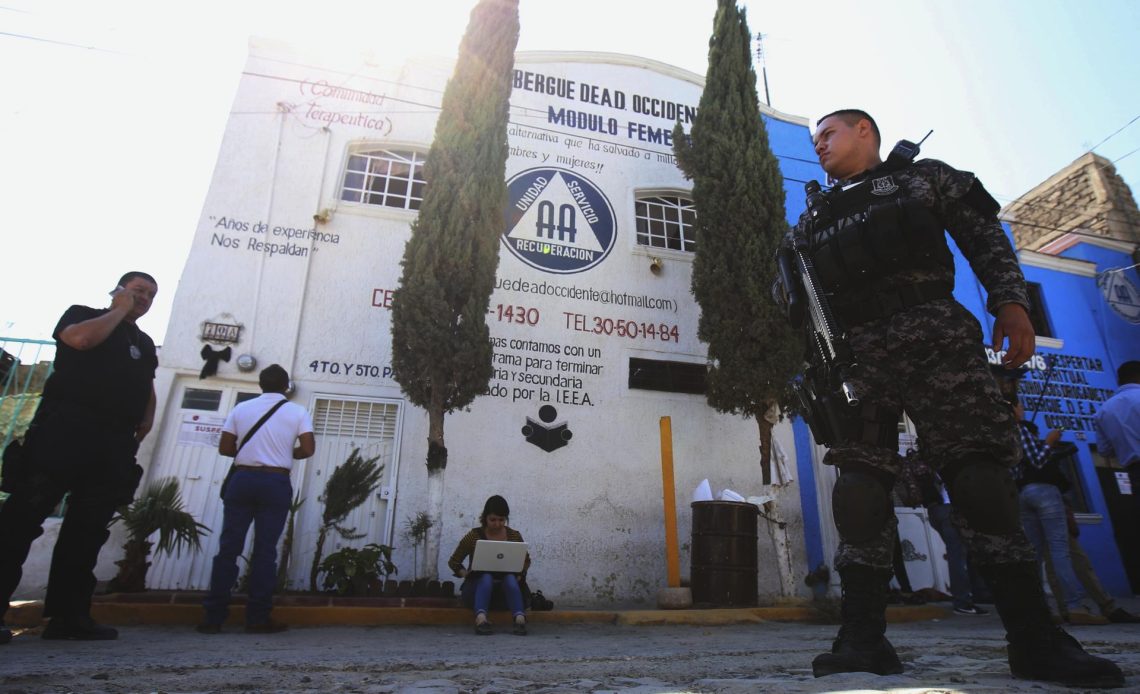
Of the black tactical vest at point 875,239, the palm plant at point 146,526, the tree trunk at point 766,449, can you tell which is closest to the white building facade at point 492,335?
the tree trunk at point 766,449

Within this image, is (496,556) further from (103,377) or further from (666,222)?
(666,222)

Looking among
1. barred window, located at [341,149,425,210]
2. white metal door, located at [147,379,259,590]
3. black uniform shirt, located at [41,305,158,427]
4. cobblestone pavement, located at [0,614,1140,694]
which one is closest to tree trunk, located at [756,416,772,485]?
cobblestone pavement, located at [0,614,1140,694]

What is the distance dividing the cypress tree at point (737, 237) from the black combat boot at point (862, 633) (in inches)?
199

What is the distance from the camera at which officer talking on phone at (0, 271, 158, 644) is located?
10.3 feet

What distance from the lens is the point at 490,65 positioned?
25.1 feet

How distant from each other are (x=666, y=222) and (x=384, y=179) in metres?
3.95

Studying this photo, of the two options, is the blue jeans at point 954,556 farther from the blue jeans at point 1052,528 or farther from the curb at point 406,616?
the blue jeans at point 1052,528

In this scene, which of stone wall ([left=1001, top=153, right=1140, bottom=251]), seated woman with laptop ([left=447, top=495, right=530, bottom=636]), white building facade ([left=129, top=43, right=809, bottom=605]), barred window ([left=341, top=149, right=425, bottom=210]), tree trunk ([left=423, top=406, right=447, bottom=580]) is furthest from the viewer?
stone wall ([left=1001, top=153, right=1140, bottom=251])

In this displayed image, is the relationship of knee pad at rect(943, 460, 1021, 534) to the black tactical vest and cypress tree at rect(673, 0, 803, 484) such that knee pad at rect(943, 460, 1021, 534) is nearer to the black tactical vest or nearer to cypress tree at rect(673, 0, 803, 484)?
the black tactical vest

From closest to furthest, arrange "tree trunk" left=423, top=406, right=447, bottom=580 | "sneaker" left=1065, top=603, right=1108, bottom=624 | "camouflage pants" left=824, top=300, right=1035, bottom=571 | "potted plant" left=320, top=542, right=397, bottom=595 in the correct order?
"camouflage pants" left=824, top=300, right=1035, bottom=571
"sneaker" left=1065, top=603, right=1108, bottom=624
"potted plant" left=320, top=542, right=397, bottom=595
"tree trunk" left=423, top=406, right=447, bottom=580

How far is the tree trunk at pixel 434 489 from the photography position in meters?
5.72

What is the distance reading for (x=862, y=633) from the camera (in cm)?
188

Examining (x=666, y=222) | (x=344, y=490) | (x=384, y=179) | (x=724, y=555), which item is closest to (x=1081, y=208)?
(x=666, y=222)

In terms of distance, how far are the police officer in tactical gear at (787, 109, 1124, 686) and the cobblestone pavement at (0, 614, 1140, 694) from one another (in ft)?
0.63
